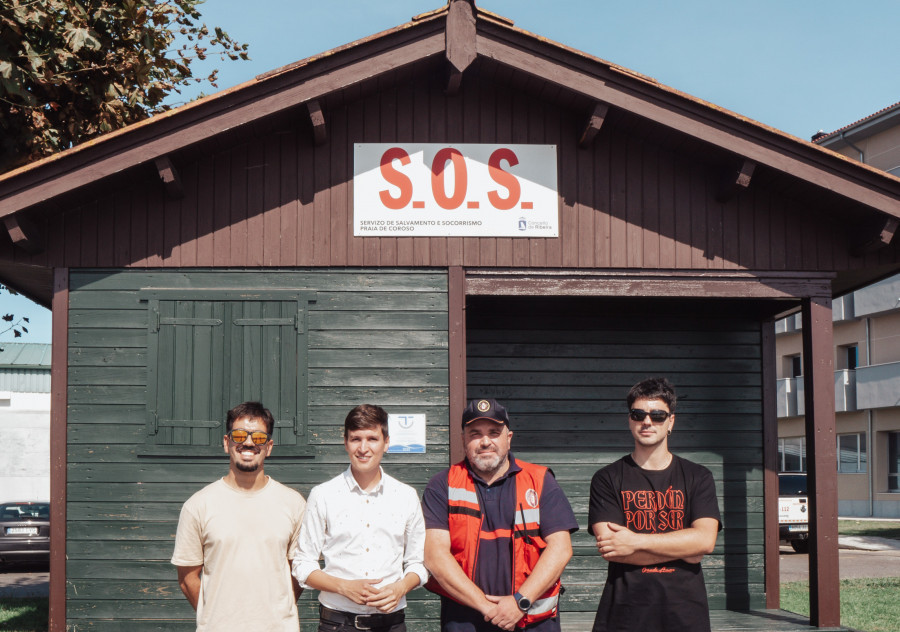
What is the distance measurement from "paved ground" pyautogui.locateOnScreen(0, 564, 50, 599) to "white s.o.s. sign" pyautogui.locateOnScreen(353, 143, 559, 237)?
8.15 metres

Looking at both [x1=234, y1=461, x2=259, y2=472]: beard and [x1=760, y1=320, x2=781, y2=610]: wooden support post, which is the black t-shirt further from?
[x1=760, y1=320, x2=781, y2=610]: wooden support post

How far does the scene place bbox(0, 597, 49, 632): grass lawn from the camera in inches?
404

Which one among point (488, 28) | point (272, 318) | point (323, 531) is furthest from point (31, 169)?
point (323, 531)

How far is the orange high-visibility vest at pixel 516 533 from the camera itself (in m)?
4.96

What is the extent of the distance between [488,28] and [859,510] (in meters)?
33.3

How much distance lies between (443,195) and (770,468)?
441 cm

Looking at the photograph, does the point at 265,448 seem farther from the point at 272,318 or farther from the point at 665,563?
the point at 272,318

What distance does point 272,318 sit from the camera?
8.48m

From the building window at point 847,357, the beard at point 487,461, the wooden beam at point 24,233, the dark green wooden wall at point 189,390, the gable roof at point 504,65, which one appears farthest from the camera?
the building window at point 847,357

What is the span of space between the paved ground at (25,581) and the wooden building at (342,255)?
6353 mm

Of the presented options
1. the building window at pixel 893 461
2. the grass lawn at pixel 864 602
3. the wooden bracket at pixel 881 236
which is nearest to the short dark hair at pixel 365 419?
the wooden bracket at pixel 881 236

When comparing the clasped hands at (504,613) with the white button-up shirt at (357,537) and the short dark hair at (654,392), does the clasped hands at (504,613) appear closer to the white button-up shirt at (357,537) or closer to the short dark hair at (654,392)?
the white button-up shirt at (357,537)

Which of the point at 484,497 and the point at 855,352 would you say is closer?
the point at 484,497

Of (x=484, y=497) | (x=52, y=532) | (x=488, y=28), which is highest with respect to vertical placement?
(x=488, y=28)
